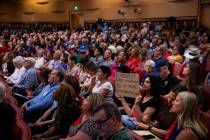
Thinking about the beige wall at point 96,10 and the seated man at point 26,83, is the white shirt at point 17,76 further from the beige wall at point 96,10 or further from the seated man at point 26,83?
the beige wall at point 96,10

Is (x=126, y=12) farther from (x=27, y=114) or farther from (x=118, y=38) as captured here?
(x=27, y=114)

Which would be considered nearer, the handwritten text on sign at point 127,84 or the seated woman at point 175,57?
the handwritten text on sign at point 127,84

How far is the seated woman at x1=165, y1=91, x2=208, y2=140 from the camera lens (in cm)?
265

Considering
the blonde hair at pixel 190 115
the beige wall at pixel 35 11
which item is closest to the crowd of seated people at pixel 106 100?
the blonde hair at pixel 190 115

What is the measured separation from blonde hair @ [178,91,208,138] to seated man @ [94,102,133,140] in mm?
498

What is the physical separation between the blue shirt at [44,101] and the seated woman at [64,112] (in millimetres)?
842

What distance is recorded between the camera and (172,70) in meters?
6.82

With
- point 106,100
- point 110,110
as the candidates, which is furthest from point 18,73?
point 110,110

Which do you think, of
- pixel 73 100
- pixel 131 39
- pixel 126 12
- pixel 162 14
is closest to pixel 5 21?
pixel 126 12

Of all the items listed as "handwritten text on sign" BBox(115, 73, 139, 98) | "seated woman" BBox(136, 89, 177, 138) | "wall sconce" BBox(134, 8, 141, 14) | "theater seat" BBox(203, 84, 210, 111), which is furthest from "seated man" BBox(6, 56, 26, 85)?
"wall sconce" BBox(134, 8, 141, 14)

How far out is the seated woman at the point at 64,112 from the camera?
13.3 ft

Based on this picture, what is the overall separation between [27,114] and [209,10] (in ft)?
33.5

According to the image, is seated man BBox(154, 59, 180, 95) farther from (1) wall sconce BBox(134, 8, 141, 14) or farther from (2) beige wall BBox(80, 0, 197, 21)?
(1) wall sconce BBox(134, 8, 141, 14)

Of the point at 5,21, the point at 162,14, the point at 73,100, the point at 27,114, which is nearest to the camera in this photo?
the point at 73,100
